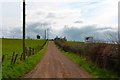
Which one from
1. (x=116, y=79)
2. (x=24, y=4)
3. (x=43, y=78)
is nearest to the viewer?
(x=116, y=79)

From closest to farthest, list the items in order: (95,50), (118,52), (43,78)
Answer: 1. (43,78)
2. (118,52)
3. (95,50)

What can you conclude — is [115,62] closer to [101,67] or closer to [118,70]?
[118,70]

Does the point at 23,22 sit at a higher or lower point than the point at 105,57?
higher

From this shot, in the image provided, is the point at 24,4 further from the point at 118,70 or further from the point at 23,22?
the point at 118,70

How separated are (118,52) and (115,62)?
0.67 metres

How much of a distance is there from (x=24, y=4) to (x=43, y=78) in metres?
17.3

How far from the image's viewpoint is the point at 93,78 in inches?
681

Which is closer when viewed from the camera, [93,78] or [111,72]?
[93,78]

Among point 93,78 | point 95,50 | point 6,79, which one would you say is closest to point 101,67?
point 95,50

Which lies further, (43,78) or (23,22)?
(23,22)

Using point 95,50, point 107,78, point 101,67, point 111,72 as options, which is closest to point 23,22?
point 95,50

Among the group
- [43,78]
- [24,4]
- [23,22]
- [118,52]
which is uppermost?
[24,4]

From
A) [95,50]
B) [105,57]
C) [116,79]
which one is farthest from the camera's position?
[95,50]

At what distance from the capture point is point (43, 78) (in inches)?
689
